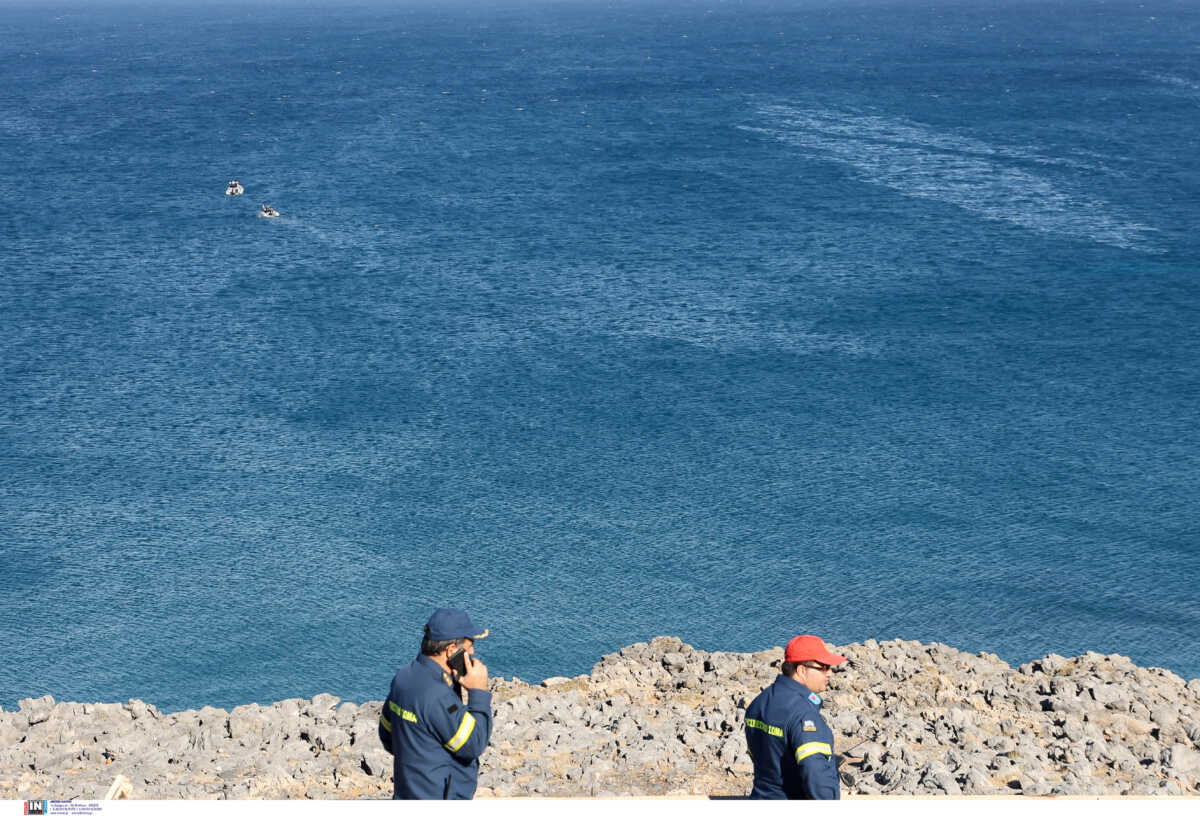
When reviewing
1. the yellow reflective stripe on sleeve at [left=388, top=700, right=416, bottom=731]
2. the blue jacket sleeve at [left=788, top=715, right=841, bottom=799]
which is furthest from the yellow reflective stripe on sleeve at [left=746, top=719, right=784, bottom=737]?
the yellow reflective stripe on sleeve at [left=388, top=700, right=416, bottom=731]

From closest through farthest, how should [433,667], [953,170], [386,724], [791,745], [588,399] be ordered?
[791,745]
[433,667]
[386,724]
[588,399]
[953,170]

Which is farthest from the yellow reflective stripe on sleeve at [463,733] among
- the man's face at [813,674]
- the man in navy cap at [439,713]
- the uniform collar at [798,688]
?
the man's face at [813,674]

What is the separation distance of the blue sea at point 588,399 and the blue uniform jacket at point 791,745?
1115 inches

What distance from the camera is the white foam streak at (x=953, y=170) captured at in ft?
296

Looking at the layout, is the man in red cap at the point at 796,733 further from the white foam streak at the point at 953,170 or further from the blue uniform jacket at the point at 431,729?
the white foam streak at the point at 953,170

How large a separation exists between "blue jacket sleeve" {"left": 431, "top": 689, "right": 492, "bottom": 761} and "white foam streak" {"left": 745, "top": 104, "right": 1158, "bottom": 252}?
79462mm

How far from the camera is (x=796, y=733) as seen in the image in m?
13.7

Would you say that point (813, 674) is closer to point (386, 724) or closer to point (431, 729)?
point (431, 729)

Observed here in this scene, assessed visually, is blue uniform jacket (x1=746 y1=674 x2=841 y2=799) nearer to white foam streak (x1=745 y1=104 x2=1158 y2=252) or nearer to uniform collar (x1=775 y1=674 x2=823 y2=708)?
uniform collar (x1=775 y1=674 x2=823 y2=708)

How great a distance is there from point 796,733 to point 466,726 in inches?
137

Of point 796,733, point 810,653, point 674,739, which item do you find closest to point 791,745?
point 796,733

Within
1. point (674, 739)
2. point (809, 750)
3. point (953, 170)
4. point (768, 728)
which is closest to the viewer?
point (809, 750)

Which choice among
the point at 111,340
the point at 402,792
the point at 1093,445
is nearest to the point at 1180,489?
the point at 1093,445

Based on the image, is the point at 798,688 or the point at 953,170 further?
the point at 953,170
